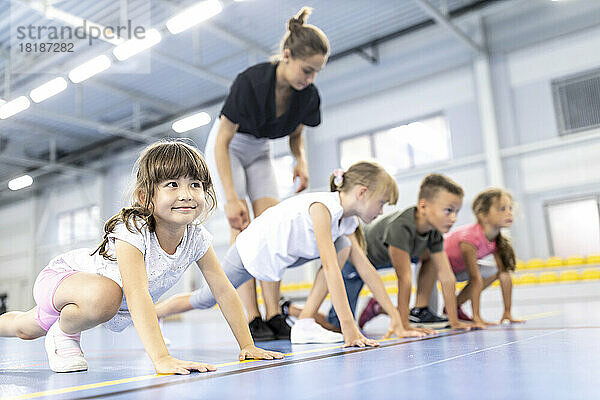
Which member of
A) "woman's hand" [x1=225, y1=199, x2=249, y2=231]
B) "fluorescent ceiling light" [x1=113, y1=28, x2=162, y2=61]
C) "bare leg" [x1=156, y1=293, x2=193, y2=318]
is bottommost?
"bare leg" [x1=156, y1=293, x2=193, y2=318]

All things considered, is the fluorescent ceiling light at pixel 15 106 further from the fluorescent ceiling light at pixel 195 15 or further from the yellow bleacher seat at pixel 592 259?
the yellow bleacher seat at pixel 592 259

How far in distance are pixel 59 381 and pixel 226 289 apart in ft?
1.56

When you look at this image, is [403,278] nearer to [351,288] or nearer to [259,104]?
[351,288]

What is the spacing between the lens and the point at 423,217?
2.46 metres

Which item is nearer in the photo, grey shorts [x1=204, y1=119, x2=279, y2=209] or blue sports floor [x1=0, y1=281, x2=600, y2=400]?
blue sports floor [x1=0, y1=281, x2=600, y2=400]

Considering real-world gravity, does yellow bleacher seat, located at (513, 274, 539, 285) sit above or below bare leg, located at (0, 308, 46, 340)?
below

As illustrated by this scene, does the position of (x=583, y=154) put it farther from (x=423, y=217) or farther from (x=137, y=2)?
(x=137, y=2)

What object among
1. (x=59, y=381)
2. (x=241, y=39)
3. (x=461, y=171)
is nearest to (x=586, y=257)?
(x=461, y=171)

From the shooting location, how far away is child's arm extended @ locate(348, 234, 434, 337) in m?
1.95

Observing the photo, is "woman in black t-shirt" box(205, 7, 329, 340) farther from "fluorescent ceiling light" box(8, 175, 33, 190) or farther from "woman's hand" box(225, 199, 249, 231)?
"fluorescent ceiling light" box(8, 175, 33, 190)

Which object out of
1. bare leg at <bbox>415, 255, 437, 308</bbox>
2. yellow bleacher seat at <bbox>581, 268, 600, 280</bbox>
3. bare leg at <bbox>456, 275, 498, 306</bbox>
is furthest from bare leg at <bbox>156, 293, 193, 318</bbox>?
yellow bleacher seat at <bbox>581, 268, 600, 280</bbox>

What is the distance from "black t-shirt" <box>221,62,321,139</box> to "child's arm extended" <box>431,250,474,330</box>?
3.10ft

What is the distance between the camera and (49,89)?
8195mm

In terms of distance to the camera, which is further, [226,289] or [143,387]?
[226,289]
